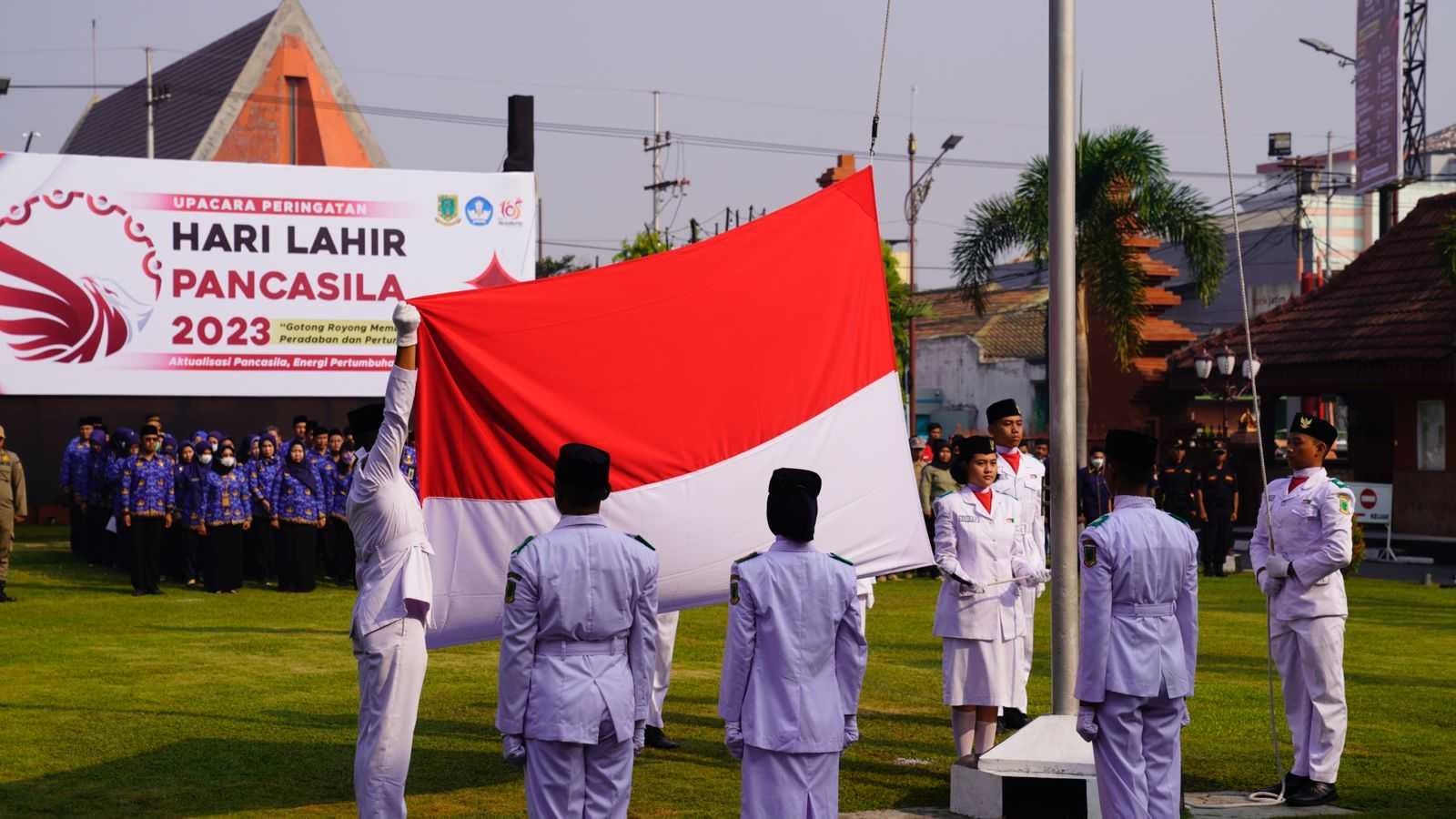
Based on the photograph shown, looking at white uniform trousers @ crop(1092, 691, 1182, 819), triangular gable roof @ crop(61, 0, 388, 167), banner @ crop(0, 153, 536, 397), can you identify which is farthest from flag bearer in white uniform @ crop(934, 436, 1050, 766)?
triangular gable roof @ crop(61, 0, 388, 167)

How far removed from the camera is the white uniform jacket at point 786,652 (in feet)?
19.6

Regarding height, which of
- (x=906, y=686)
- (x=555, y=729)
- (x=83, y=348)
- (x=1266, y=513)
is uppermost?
(x=83, y=348)

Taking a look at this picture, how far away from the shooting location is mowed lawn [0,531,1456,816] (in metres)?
8.70

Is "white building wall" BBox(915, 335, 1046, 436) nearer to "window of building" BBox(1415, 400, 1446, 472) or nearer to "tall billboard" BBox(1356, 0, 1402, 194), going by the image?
"tall billboard" BBox(1356, 0, 1402, 194)

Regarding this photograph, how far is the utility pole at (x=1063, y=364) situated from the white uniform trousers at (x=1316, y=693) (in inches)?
48.1

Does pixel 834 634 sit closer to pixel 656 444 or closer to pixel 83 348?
pixel 656 444

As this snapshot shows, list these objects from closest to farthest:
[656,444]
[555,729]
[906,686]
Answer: [555,729]
[656,444]
[906,686]

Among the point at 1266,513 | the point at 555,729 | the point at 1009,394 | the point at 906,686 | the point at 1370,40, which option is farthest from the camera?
the point at 1009,394

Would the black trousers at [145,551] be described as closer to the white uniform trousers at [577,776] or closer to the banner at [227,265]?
the banner at [227,265]

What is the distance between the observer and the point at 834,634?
240 inches

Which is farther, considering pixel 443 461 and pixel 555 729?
pixel 443 461

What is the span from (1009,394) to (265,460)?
38.7 m

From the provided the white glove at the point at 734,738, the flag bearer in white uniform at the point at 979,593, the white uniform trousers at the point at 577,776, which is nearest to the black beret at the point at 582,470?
the white uniform trousers at the point at 577,776

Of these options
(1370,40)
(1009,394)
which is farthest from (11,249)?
(1009,394)
